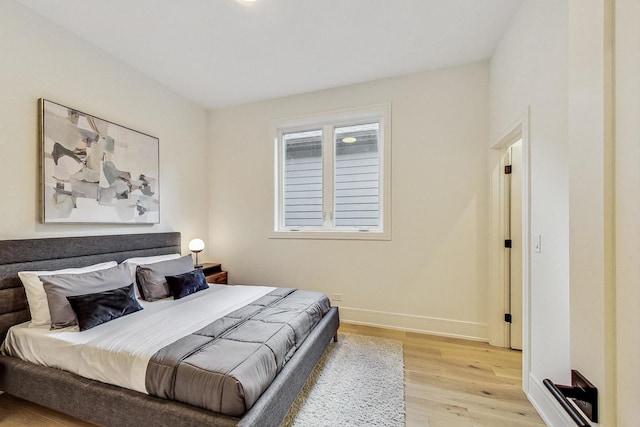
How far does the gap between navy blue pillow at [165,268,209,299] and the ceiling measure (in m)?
2.26

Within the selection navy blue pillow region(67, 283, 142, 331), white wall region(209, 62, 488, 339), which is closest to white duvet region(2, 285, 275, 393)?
navy blue pillow region(67, 283, 142, 331)

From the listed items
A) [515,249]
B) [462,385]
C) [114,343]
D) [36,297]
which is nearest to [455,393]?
[462,385]

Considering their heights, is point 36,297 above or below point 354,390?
above

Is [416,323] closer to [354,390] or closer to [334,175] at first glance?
[354,390]

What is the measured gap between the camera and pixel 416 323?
3148 millimetres

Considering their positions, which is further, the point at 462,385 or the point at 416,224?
the point at 416,224

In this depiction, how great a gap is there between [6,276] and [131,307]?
0.85m

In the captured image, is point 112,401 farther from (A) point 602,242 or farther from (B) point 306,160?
(B) point 306,160

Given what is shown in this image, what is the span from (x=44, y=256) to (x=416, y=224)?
11.4 ft

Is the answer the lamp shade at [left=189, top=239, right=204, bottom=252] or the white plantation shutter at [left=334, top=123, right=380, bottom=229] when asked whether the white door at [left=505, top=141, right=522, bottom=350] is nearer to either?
the white plantation shutter at [left=334, top=123, right=380, bottom=229]

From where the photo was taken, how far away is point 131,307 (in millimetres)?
2209

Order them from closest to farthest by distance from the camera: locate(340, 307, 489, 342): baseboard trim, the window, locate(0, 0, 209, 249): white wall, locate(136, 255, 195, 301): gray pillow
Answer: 1. locate(0, 0, 209, 249): white wall
2. locate(136, 255, 195, 301): gray pillow
3. locate(340, 307, 489, 342): baseboard trim
4. the window

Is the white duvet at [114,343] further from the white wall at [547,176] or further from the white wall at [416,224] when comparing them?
the white wall at [547,176]

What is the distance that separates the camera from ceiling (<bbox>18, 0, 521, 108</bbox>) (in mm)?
2207
